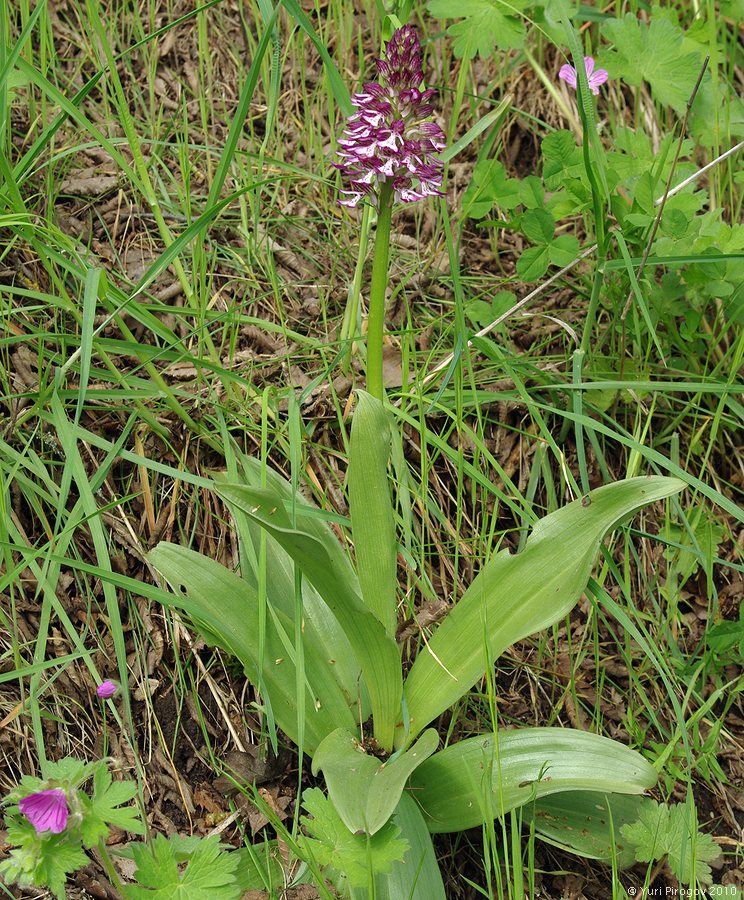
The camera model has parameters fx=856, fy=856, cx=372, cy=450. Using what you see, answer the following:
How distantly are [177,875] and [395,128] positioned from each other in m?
1.42

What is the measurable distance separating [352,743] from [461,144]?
138 centimetres

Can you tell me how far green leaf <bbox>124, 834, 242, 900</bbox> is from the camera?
4.75ft

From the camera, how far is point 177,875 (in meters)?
1.47

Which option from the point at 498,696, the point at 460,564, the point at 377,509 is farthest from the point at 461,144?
the point at 498,696

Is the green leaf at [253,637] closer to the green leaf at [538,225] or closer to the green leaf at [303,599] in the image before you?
the green leaf at [303,599]

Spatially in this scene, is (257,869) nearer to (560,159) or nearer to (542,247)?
(542,247)

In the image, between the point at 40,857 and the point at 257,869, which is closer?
the point at 40,857

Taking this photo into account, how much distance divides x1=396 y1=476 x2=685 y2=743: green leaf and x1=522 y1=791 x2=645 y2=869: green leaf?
377mm

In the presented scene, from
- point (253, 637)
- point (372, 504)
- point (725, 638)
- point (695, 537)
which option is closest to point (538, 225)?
point (695, 537)

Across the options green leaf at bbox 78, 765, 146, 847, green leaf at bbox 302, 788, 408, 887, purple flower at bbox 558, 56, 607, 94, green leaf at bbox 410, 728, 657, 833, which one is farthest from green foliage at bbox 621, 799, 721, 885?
purple flower at bbox 558, 56, 607, 94

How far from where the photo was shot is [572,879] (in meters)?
1.96

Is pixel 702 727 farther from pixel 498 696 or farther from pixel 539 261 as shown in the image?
pixel 539 261

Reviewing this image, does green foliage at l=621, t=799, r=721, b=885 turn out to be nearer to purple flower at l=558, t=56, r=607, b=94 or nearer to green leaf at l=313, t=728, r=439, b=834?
green leaf at l=313, t=728, r=439, b=834

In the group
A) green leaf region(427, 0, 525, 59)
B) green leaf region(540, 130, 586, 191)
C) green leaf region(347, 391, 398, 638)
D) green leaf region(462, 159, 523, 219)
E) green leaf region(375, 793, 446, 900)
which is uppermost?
green leaf region(427, 0, 525, 59)
